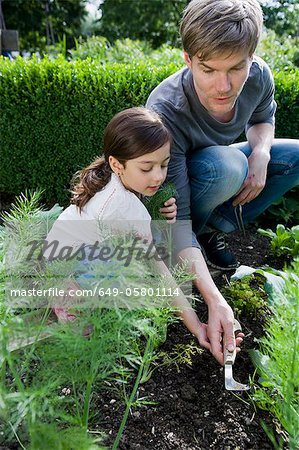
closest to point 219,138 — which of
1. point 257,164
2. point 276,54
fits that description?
point 257,164

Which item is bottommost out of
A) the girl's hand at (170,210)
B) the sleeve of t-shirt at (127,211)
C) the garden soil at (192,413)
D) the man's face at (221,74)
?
the garden soil at (192,413)

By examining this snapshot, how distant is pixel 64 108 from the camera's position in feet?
12.7

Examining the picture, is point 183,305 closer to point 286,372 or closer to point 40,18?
point 286,372

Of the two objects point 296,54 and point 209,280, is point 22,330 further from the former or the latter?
point 296,54

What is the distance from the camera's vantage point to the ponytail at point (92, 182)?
7.14 ft

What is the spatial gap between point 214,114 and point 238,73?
0.41m

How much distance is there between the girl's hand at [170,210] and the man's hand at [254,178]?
1.72 feet

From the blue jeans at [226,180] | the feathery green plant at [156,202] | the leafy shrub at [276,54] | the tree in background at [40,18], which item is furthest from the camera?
the tree in background at [40,18]

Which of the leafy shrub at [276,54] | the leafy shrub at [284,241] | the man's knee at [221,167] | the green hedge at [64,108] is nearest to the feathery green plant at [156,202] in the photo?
A: the man's knee at [221,167]

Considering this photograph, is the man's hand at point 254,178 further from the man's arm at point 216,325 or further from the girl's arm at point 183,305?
the girl's arm at point 183,305

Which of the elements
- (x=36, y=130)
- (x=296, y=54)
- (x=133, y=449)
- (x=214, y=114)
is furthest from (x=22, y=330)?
(x=296, y=54)

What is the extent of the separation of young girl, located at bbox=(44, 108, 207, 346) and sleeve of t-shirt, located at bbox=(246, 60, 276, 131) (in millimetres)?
727

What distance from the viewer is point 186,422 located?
73.6 inches

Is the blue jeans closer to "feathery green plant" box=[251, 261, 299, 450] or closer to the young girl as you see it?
the young girl
